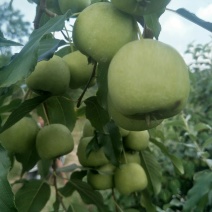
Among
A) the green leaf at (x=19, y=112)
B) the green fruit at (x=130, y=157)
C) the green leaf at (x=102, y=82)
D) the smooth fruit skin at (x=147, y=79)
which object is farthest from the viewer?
the green fruit at (x=130, y=157)

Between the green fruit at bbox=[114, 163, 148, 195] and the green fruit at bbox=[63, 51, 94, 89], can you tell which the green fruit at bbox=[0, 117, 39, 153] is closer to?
the green fruit at bbox=[63, 51, 94, 89]

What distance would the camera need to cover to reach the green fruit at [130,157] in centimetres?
141

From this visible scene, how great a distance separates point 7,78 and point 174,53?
306mm

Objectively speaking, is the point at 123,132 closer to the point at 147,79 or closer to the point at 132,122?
the point at 132,122

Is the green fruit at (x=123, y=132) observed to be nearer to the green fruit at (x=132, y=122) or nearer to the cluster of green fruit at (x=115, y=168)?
the cluster of green fruit at (x=115, y=168)

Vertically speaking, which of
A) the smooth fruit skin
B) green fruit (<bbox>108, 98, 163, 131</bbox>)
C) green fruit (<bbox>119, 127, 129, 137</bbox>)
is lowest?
green fruit (<bbox>119, 127, 129, 137</bbox>)

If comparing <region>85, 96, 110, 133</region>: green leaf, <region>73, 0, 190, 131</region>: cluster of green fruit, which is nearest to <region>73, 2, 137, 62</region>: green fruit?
<region>73, 0, 190, 131</region>: cluster of green fruit

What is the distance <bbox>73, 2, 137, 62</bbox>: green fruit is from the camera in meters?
0.75

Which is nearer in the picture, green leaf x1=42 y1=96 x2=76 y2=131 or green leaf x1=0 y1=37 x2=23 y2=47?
green leaf x1=0 y1=37 x2=23 y2=47

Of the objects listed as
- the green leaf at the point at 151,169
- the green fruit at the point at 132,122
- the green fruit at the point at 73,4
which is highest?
the green fruit at the point at 73,4

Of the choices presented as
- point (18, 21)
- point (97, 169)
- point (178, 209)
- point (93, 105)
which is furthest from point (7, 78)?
point (18, 21)

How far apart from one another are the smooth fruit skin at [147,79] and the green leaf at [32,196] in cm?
77

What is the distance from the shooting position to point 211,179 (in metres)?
1.43

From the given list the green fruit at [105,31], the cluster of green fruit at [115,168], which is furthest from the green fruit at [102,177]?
the green fruit at [105,31]
